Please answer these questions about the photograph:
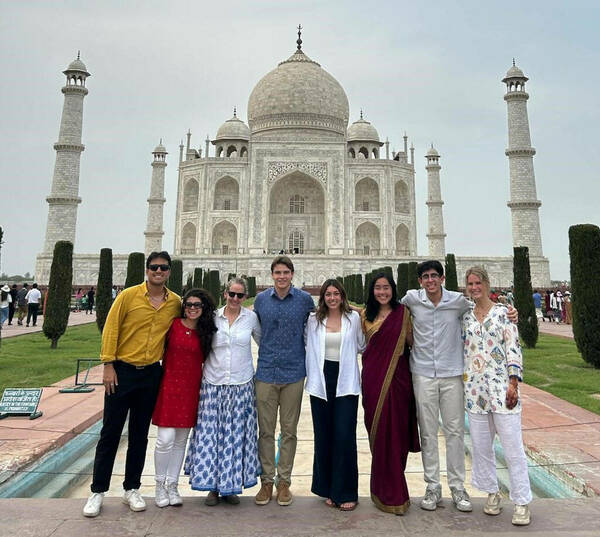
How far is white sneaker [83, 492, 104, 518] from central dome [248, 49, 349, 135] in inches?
1104

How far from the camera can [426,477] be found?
212cm

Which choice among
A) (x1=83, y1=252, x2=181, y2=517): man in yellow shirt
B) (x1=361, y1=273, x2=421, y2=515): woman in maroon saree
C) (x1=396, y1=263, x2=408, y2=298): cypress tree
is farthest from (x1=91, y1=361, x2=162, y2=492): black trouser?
(x1=396, y1=263, x2=408, y2=298): cypress tree

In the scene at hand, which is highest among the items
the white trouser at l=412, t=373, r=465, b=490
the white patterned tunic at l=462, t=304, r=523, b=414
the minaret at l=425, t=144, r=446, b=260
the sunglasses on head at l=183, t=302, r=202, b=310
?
the minaret at l=425, t=144, r=446, b=260

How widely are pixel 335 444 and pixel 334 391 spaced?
0.24m

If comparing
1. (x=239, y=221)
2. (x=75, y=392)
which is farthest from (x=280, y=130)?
(x=75, y=392)

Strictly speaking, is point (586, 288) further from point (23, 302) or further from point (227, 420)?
point (23, 302)

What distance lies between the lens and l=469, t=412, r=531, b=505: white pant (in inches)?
79.2

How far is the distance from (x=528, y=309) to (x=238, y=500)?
290 inches

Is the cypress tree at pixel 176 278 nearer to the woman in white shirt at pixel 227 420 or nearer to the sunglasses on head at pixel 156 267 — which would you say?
the sunglasses on head at pixel 156 267

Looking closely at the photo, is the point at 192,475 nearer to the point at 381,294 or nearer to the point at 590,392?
the point at 381,294

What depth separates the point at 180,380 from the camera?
86.8 inches

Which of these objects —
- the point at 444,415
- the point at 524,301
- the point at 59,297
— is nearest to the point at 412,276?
the point at 524,301

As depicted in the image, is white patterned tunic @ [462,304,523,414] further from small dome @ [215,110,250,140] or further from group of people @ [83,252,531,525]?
small dome @ [215,110,250,140]

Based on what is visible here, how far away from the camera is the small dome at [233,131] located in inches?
1190
